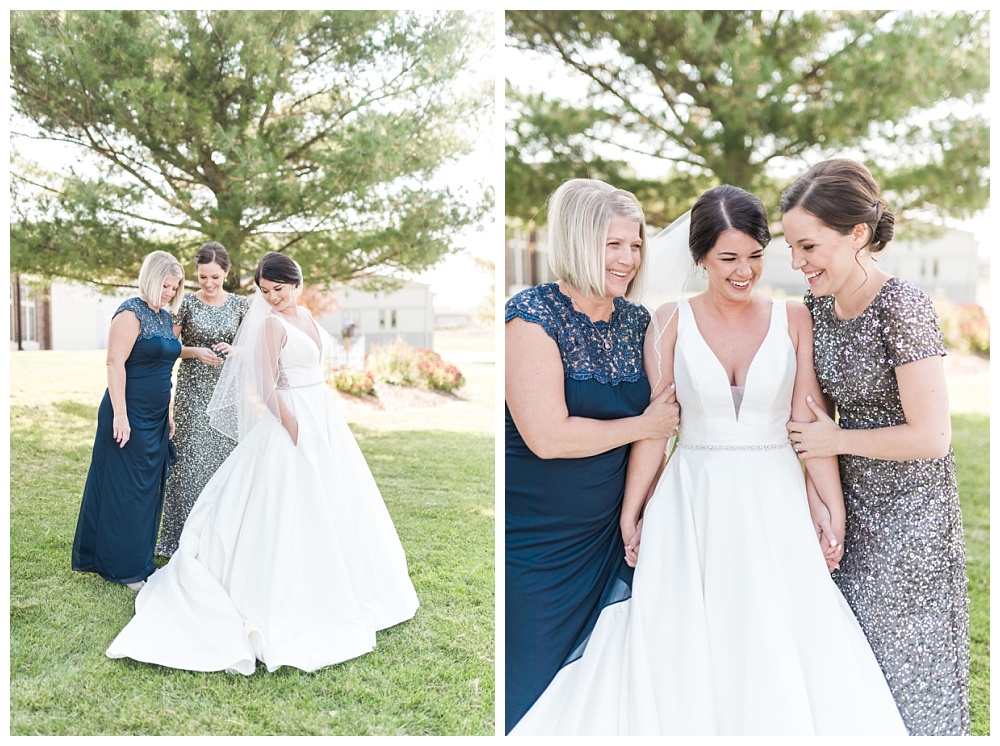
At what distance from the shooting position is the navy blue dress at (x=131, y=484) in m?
3.07

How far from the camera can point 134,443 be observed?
308 centimetres

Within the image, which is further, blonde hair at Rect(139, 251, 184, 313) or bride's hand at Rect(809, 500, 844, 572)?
blonde hair at Rect(139, 251, 184, 313)

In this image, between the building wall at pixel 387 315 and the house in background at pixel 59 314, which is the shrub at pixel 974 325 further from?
the house in background at pixel 59 314

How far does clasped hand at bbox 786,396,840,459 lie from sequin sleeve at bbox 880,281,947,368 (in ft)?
0.84

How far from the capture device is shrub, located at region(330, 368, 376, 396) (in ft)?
14.6

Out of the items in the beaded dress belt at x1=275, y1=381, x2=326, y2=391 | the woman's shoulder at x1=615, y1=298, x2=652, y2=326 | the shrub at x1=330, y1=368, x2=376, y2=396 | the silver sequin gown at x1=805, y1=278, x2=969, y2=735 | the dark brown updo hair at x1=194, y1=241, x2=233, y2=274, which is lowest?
the silver sequin gown at x1=805, y1=278, x2=969, y2=735

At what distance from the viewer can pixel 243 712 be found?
2.88 m

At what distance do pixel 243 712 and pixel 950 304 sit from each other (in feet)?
23.1

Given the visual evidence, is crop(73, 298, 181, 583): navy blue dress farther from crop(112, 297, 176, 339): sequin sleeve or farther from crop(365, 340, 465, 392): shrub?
crop(365, 340, 465, 392): shrub

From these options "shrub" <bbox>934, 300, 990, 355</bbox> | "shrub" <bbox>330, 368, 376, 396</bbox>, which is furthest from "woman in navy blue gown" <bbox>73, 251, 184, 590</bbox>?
"shrub" <bbox>934, 300, 990, 355</bbox>

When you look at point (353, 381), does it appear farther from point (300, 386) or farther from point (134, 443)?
point (134, 443)

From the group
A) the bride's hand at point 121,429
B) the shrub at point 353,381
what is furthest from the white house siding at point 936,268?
the bride's hand at point 121,429
